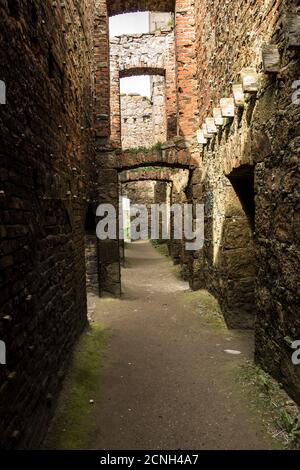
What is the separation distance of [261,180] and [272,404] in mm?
2223

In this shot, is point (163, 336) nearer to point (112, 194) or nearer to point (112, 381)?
point (112, 381)

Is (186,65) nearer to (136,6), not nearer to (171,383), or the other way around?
(136,6)

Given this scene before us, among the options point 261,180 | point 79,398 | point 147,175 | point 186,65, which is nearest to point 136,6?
point 186,65

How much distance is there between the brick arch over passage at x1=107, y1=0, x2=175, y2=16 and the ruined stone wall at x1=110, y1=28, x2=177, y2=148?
108 inches

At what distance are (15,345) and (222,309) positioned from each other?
171 inches

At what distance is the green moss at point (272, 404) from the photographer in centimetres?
279

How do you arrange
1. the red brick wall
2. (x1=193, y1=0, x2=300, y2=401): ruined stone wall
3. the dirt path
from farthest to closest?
the red brick wall, (x1=193, y1=0, x2=300, y2=401): ruined stone wall, the dirt path

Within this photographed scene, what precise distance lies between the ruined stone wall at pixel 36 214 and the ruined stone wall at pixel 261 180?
213 cm

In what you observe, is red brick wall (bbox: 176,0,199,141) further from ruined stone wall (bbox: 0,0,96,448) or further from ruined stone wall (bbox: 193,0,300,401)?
ruined stone wall (bbox: 0,0,96,448)

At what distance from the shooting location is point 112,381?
3926 mm

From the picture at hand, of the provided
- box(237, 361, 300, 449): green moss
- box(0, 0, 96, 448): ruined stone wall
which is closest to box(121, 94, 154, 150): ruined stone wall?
box(0, 0, 96, 448): ruined stone wall

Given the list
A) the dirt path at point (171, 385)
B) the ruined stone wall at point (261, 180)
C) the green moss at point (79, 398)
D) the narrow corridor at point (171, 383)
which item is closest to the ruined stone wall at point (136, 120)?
the ruined stone wall at point (261, 180)

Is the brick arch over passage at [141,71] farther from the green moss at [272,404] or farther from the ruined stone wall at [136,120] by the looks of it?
the green moss at [272,404]

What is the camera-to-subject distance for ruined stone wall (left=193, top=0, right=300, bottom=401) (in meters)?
3.06
